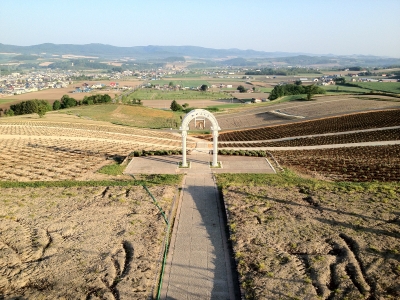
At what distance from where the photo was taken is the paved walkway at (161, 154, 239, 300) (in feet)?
30.8

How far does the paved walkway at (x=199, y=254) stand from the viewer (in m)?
9.39


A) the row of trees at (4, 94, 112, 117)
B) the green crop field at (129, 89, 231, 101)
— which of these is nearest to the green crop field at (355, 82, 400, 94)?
the green crop field at (129, 89, 231, 101)

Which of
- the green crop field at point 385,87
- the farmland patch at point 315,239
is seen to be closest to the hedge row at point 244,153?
the farmland patch at point 315,239

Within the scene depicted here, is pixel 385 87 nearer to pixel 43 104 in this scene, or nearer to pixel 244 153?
pixel 43 104

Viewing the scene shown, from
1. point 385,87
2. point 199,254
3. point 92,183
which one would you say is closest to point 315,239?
point 199,254

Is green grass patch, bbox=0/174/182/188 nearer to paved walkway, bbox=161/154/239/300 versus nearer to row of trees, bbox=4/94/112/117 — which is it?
paved walkway, bbox=161/154/239/300

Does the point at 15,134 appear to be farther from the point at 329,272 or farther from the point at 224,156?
the point at 329,272

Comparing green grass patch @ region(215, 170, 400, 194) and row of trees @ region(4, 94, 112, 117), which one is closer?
green grass patch @ region(215, 170, 400, 194)

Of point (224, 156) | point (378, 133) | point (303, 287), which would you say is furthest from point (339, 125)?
point (303, 287)

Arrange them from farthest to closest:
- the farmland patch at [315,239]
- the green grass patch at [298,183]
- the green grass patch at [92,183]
Answer: 1. the green grass patch at [92,183]
2. the green grass patch at [298,183]
3. the farmland patch at [315,239]

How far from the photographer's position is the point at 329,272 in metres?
10.0

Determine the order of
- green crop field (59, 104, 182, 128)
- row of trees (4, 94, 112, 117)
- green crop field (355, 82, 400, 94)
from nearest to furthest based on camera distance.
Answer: green crop field (59, 104, 182, 128) < row of trees (4, 94, 112, 117) < green crop field (355, 82, 400, 94)

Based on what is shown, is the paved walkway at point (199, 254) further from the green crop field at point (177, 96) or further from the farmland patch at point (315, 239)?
the green crop field at point (177, 96)

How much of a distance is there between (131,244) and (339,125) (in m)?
36.9
